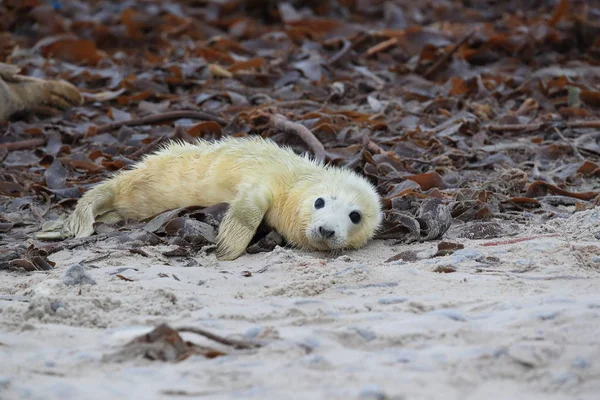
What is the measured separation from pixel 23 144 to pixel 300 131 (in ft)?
6.89

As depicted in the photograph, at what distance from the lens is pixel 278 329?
3.07 meters

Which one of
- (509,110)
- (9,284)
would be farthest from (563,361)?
(509,110)

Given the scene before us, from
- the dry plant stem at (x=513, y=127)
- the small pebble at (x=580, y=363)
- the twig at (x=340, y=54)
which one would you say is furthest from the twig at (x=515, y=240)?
the twig at (x=340, y=54)

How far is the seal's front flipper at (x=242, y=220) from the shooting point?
4.67 metres

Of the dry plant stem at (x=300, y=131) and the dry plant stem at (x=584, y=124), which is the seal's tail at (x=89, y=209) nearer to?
the dry plant stem at (x=300, y=131)

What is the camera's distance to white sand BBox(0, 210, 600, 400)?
2.55 m

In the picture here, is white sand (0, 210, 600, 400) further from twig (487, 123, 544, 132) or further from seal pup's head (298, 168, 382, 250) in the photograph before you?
twig (487, 123, 544, 132)

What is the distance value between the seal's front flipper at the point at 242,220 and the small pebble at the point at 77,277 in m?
0.94

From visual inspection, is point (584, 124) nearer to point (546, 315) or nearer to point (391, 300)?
point (391, 300)

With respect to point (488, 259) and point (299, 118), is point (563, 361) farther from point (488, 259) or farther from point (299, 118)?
point (299, 118)

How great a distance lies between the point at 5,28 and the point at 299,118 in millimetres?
5100

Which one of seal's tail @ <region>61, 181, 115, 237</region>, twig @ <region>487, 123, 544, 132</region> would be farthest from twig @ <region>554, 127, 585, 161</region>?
seal's tail @ <region>61, 181, 115, 237</region>

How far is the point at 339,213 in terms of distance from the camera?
4.88 metres

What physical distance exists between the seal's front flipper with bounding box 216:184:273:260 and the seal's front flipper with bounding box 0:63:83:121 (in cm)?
303
